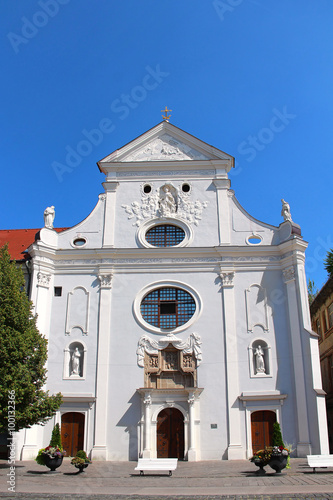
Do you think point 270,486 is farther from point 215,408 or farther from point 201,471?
point 215,408

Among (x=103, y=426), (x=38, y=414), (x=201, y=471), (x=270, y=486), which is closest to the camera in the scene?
(x=270, y=486)

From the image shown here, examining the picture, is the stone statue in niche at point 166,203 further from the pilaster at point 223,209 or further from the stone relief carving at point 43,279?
the stone relief carving at point 43,279

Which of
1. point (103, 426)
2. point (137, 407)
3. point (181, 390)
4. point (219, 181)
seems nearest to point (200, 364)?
point (181, 390)

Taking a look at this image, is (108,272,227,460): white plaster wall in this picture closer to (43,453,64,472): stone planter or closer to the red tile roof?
(43,453,64,472): stone planter

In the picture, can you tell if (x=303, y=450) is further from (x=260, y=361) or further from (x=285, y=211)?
(x=285, y=211)

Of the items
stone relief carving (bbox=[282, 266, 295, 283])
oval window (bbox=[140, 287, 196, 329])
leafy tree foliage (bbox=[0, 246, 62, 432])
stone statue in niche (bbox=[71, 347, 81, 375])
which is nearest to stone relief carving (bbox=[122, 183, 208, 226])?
oval window (bbox=[140, 287, 196, 329])

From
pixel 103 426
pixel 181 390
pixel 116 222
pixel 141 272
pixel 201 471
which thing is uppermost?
pixel 116 222

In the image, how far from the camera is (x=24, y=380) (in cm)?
2031

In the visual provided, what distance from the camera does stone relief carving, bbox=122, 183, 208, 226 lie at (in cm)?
2825

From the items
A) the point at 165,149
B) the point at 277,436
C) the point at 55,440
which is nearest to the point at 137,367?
the point at 55,440

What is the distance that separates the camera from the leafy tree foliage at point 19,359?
19844 millimetres

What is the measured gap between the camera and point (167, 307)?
26.6m

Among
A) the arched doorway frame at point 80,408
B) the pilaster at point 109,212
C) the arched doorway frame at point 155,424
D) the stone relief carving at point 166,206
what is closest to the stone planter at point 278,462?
the arched doorway frame at point 155,424

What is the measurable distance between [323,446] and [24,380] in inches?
545
